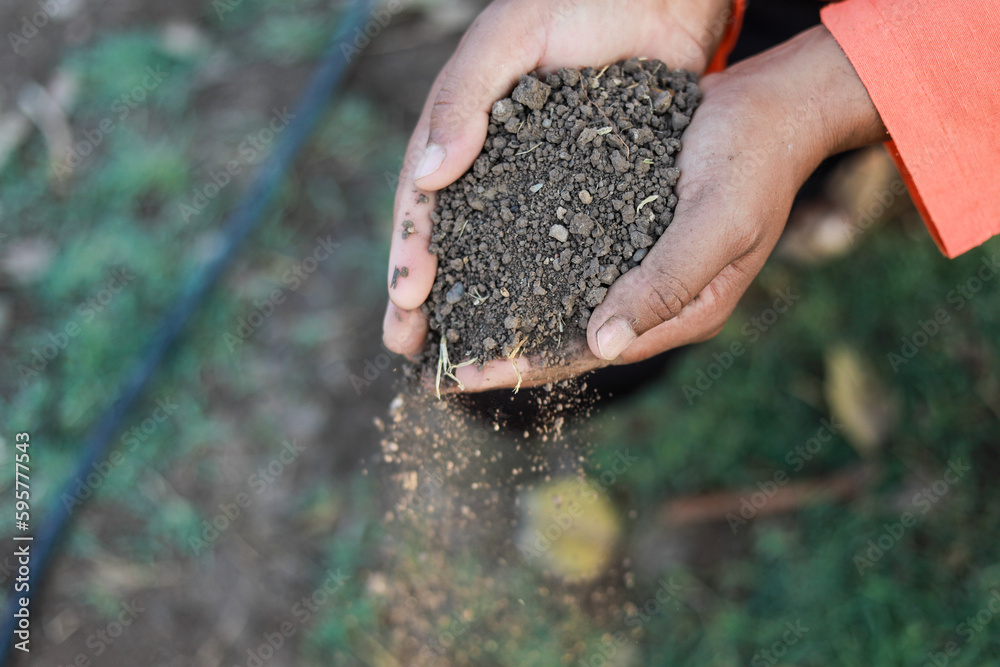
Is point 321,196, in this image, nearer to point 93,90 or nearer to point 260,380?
point 260,380

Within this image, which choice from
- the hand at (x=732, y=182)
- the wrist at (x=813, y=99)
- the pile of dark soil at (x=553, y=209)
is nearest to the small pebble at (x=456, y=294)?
the pile of dark soil at (x=553, y=209)

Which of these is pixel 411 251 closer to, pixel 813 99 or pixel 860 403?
pixel 813 99

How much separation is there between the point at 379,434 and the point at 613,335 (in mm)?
941

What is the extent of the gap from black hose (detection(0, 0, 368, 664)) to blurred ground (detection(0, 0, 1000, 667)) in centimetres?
5

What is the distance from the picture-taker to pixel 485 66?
4.12 feet

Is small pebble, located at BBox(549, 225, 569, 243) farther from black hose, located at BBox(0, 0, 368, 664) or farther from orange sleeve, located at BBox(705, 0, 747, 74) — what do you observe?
black hose, located at BBox(0, 0, 368, 664)

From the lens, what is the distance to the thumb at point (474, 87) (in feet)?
4.04

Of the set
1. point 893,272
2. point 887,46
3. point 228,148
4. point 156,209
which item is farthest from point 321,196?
point 893,272

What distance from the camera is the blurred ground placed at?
5.62 ft

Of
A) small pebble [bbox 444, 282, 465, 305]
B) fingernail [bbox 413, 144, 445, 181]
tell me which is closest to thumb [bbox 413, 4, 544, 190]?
fingernail [bbox 413, 144, 445, 181]

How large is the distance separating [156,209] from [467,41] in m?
1.41

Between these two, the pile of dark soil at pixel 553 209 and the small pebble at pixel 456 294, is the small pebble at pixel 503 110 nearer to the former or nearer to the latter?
the pile of dark soil at pixel 553 209

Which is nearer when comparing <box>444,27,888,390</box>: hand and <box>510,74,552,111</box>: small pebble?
<box>444,27,888,390</box>: hand

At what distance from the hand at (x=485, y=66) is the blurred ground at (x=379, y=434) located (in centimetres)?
42
